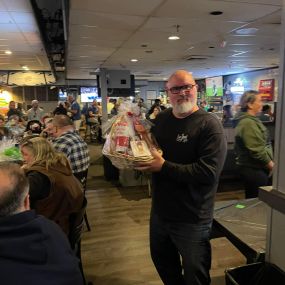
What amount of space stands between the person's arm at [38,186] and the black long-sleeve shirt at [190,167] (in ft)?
2.37

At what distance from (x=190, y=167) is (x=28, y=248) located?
0.91 m

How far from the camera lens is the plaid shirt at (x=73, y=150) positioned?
333 cm

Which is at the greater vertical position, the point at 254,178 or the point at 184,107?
the point at 184,107

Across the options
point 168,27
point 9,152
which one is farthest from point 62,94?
point 9,152

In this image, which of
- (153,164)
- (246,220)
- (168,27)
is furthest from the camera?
(168,27)

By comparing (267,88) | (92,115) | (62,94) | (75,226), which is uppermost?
(267,88)

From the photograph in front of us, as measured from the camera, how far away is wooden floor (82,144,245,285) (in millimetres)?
2801

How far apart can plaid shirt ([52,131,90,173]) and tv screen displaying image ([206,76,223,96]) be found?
12072 millimetres

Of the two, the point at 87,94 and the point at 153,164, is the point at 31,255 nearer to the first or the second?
the point at 153,164

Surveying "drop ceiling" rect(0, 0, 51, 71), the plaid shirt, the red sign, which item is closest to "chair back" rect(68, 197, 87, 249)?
the plaid shirt

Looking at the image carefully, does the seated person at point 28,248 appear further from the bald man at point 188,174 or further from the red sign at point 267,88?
the red sign at point 267,88

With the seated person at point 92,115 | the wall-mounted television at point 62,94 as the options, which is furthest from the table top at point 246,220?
the wall-mounted television at point 62,94

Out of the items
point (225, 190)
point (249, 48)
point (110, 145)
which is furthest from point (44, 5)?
point (110, 145)

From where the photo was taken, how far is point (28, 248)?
1051 mm
